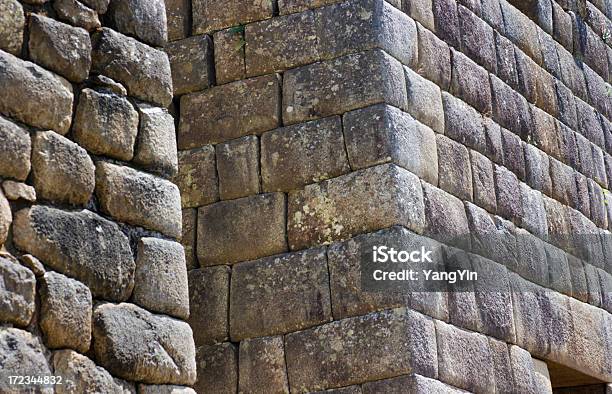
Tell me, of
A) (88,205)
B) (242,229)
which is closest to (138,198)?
(88,205)

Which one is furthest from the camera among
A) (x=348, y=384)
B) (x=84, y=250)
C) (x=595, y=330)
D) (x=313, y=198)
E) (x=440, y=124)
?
(x=595, y=330)

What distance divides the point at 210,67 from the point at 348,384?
2242 mm

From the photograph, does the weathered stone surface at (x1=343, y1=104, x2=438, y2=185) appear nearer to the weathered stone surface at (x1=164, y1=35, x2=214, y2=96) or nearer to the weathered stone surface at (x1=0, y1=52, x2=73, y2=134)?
the weathered stone surface at (x1=164, y1=35, x2=214, y2=96)

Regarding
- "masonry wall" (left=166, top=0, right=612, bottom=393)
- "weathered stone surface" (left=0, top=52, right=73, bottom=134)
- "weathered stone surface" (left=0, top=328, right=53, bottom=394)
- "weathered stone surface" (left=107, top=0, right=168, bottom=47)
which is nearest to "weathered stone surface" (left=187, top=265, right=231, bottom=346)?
"masonry wall" (left=166, top=0, right=612, bottom=393)

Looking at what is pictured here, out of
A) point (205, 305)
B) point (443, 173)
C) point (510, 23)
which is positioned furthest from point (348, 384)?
point (510, 23)

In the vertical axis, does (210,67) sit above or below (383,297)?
above

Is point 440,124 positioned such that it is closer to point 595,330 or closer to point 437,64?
point 437,64

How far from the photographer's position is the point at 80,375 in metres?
4.23

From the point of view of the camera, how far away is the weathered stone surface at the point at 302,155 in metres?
6.77

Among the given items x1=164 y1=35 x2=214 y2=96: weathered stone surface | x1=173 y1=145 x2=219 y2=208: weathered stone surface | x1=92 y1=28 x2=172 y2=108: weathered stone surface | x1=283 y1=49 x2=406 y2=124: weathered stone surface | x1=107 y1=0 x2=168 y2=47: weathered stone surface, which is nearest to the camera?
x1=92 y1=28 x2=172 y2=108: weathered stone surface

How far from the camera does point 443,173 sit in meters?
7.12

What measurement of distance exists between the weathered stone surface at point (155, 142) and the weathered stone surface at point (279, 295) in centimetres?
184

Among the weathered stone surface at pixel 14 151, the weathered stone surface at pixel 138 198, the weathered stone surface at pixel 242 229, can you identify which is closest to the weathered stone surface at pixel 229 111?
the weathered stone surface at pixel 242 229

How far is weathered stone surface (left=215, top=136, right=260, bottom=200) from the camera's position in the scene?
7016 mm
